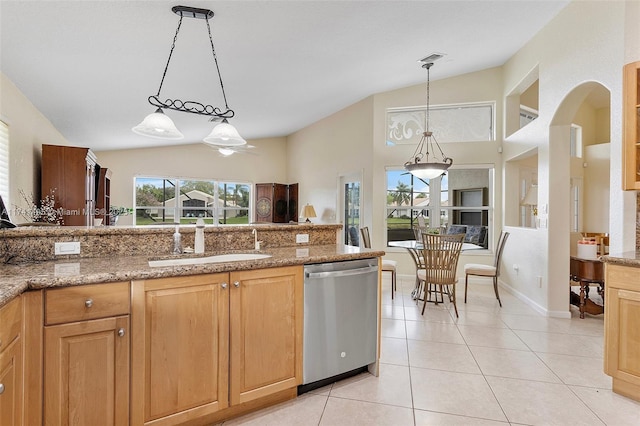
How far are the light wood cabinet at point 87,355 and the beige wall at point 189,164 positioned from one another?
530 centimetres

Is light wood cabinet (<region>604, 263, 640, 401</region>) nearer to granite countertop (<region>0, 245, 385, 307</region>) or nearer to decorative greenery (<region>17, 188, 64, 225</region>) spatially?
granite countertop (<region>0, 245, 385, 307</region>)

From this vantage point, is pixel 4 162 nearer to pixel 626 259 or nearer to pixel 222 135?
pixel 222 135

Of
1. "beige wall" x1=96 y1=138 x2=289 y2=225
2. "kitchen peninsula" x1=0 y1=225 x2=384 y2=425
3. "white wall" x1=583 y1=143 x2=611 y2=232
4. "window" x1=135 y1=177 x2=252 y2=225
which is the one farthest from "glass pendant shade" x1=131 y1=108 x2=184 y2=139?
"white wall" x1=583 y1=143 x2=611 y2=232

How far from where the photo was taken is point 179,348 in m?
1.70

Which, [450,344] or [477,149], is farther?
[477,149]

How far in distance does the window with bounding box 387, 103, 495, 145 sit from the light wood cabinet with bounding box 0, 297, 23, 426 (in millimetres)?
5498

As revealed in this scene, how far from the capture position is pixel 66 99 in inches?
153

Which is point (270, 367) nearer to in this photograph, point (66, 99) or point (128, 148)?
point (66, 99)

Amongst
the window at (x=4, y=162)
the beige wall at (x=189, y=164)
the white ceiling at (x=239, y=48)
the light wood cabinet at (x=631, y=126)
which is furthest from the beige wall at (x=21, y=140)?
the light wood cabinet at (x=631, y=126)

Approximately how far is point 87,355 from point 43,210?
10.3 ft

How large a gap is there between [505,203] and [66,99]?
6314 millimetres

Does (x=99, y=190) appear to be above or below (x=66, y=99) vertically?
below

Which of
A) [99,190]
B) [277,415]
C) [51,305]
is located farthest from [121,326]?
[99,190]

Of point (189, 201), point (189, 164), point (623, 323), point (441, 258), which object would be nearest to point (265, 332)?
point (623, 323)
